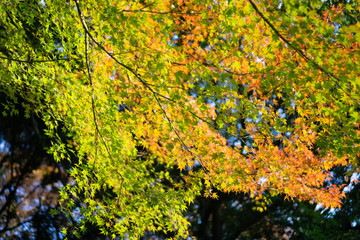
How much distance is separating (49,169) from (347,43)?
35.5 ft

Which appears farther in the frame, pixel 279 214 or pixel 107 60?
pixel 279 214

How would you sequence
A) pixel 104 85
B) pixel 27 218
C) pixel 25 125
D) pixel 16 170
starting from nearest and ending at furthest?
pixel 104 85 < pixel 27 218 < pixel 16 170 < pixel 25 125

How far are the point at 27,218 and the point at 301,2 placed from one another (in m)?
9.60

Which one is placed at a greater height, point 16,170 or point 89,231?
point 16,170

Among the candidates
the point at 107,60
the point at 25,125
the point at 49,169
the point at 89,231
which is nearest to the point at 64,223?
the point at 89,231

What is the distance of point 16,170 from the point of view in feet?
35.4

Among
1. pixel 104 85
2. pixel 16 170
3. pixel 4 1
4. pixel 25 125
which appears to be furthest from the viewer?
pixel 25 125

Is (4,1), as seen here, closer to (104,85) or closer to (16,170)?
(104,85)

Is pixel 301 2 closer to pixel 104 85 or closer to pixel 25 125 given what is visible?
pixel 104 85

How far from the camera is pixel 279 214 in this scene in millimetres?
10812

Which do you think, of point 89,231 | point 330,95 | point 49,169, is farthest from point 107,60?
point 49,169

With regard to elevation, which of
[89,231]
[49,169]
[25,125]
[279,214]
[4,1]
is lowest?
[279,214]

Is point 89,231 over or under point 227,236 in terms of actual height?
over

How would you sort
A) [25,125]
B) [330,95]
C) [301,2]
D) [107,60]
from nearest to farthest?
[301,2] < [330,95] < [107,60] < [25,125]
